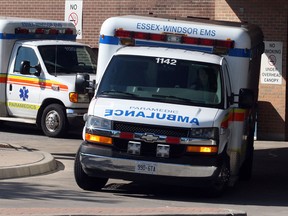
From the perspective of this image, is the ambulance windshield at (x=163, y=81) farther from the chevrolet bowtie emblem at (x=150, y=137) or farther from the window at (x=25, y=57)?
the window at (x=25, y=57)

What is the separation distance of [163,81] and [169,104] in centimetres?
51

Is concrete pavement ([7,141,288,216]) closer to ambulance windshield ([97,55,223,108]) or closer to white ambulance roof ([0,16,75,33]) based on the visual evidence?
ambulance windshield ([97,55,223,108])

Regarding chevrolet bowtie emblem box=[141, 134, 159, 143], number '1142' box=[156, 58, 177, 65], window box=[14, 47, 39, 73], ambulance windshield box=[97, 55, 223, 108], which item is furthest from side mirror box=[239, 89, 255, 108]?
window box=[14, 47, 39, 73]

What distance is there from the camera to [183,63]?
1330cm

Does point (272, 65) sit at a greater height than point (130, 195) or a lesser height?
greater

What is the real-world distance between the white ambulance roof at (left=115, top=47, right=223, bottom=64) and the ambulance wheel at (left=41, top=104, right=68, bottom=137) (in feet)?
24.0

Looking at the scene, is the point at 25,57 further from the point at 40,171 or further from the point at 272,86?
the point at 40,171

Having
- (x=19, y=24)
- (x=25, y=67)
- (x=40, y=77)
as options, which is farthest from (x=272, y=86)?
(x=19, y=24)

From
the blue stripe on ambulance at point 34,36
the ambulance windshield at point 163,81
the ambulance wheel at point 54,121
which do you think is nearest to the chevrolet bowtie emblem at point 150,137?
the ambulance windshield at point 163,81

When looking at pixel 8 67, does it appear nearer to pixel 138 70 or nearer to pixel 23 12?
pixel 23 12

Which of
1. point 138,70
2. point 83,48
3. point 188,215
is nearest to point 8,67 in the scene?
point 83,48

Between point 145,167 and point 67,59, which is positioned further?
point 67,59

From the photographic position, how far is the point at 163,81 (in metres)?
13.1

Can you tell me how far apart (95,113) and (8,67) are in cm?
920
